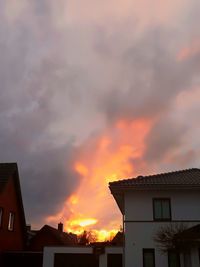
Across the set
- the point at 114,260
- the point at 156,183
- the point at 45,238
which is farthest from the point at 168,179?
the point at 45,238

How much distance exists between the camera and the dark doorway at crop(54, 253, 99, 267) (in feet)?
85.9

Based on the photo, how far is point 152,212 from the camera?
23641 millimetres

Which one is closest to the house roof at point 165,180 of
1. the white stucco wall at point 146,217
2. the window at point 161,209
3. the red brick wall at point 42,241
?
the white stucco wall at point 146,217

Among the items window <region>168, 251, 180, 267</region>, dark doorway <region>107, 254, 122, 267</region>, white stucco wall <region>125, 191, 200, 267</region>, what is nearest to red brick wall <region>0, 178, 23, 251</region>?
dark doorway <region>107, 254, 122, 267</region>

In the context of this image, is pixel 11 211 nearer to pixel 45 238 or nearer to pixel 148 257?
pixel 148 257

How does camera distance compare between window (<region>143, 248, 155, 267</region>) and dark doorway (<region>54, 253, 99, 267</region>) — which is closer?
window (<region>143, 248, 155, 267</region>)

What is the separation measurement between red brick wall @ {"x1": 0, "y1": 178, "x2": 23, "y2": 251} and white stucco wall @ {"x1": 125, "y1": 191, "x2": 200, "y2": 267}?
8684 mm

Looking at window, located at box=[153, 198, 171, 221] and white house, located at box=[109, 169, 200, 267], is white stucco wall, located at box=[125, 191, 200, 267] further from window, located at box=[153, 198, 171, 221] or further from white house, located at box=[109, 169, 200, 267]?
window, located at box=[153, 198, 171, 221]

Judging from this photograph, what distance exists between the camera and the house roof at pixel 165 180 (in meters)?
23.6

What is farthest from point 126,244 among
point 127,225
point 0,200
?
point 0,200

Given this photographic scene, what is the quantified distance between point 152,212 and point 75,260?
631 centimetres

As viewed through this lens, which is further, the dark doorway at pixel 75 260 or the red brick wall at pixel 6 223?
the red brick wall at pixel 6 223

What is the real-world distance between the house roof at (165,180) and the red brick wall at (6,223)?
26.4 ft

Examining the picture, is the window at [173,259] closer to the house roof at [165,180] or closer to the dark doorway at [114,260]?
the house roof at [165,180]
